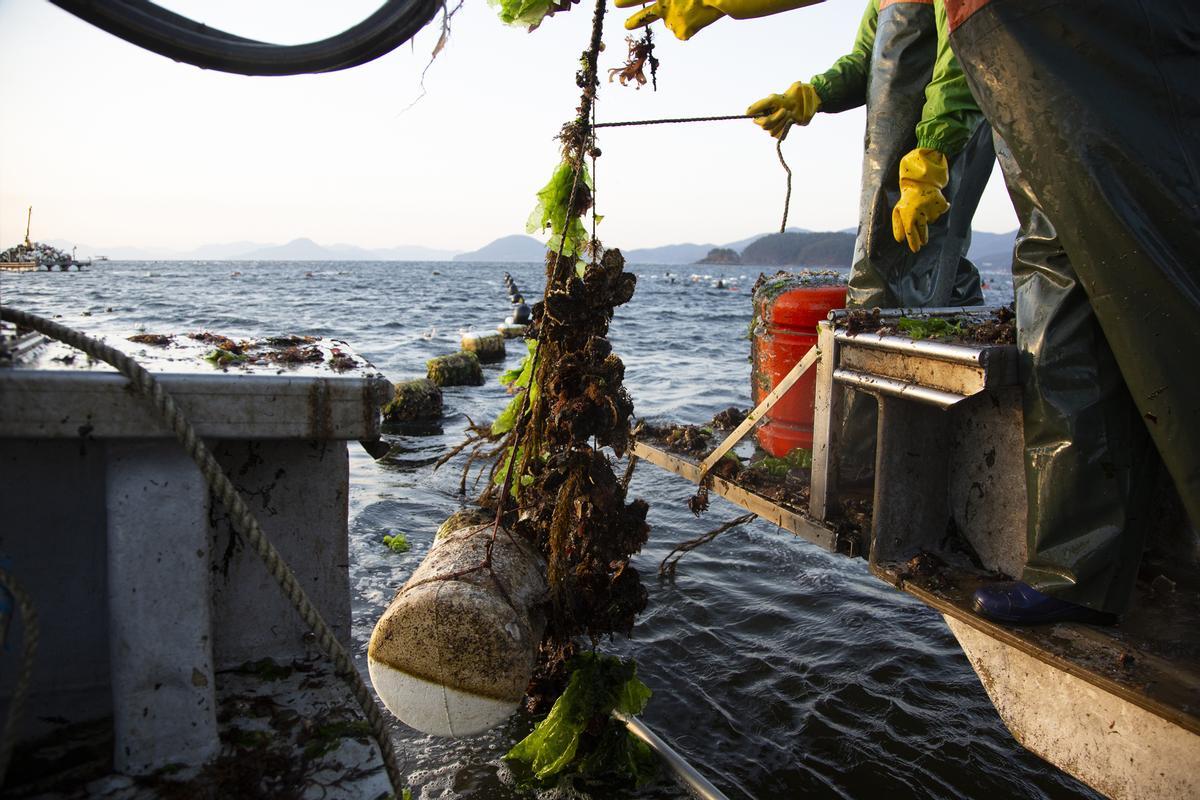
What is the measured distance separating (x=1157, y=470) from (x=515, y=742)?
3.26 metres

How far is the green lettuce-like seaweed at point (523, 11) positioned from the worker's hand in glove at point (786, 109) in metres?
1.58

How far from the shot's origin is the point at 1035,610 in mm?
2902

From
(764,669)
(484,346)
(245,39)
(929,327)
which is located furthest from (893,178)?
A: (484,346)

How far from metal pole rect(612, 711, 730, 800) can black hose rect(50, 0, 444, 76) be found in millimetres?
3051

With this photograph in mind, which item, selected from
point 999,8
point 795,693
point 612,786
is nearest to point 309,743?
point 612,786

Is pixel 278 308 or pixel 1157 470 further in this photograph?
pixel 278 308

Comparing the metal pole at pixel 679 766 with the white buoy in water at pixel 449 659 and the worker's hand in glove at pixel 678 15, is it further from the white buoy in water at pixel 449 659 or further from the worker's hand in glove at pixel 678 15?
the worker's hand in glove at pixel 678 15

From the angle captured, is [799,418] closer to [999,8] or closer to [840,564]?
[840,564]

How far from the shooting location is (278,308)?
117 feet

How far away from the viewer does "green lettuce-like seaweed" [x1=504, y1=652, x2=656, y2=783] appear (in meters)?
3.67

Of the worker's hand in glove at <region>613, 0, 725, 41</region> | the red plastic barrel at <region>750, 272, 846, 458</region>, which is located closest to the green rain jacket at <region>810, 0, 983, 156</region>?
the worker's hand in glove at <region>613, 0, 725, 41</region>

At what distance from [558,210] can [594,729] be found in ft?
8.37

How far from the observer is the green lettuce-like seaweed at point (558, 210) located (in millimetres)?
3865

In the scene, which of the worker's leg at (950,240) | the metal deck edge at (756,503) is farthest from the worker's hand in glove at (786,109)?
the metal deck edge at (756,503)
